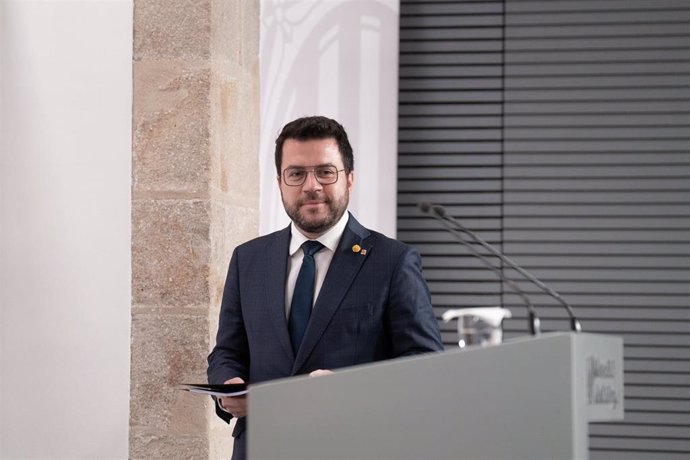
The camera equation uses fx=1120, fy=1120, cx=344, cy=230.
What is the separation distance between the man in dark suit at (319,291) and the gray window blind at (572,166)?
2004 millimetres

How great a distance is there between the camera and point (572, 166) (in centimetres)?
488

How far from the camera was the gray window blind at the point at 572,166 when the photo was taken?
15.8 feet

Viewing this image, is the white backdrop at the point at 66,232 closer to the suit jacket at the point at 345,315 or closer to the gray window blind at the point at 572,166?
the suit jacket at the point at 345,315

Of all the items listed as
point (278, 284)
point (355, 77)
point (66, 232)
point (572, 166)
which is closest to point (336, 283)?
point (278, 284)

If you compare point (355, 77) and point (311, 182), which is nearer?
point (311, 182)

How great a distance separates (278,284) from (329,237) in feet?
0.60

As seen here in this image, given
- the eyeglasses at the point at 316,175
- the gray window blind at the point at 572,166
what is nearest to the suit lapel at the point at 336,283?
the eyeglasses at the point at 316,175

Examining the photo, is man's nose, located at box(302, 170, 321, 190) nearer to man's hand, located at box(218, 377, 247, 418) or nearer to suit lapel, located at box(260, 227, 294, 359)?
suit lapel, located at box(260, 227, 294, 359)

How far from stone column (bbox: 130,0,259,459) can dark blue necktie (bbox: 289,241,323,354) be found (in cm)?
89

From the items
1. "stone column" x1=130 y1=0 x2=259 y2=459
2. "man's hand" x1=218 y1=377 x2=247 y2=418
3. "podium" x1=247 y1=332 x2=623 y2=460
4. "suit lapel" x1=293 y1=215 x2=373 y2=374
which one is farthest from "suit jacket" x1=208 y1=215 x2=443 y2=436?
"podium" x1=247 y1=332 x2=623 y2=460

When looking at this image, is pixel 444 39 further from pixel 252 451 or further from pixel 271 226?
pixel 252 451

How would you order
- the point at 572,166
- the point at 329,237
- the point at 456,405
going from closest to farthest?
the point at 456,405 < the point at 329,237 < the point at 572,166

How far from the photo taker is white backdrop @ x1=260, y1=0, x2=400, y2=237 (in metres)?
4.52

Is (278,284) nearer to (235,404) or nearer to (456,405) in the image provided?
(235,404)
